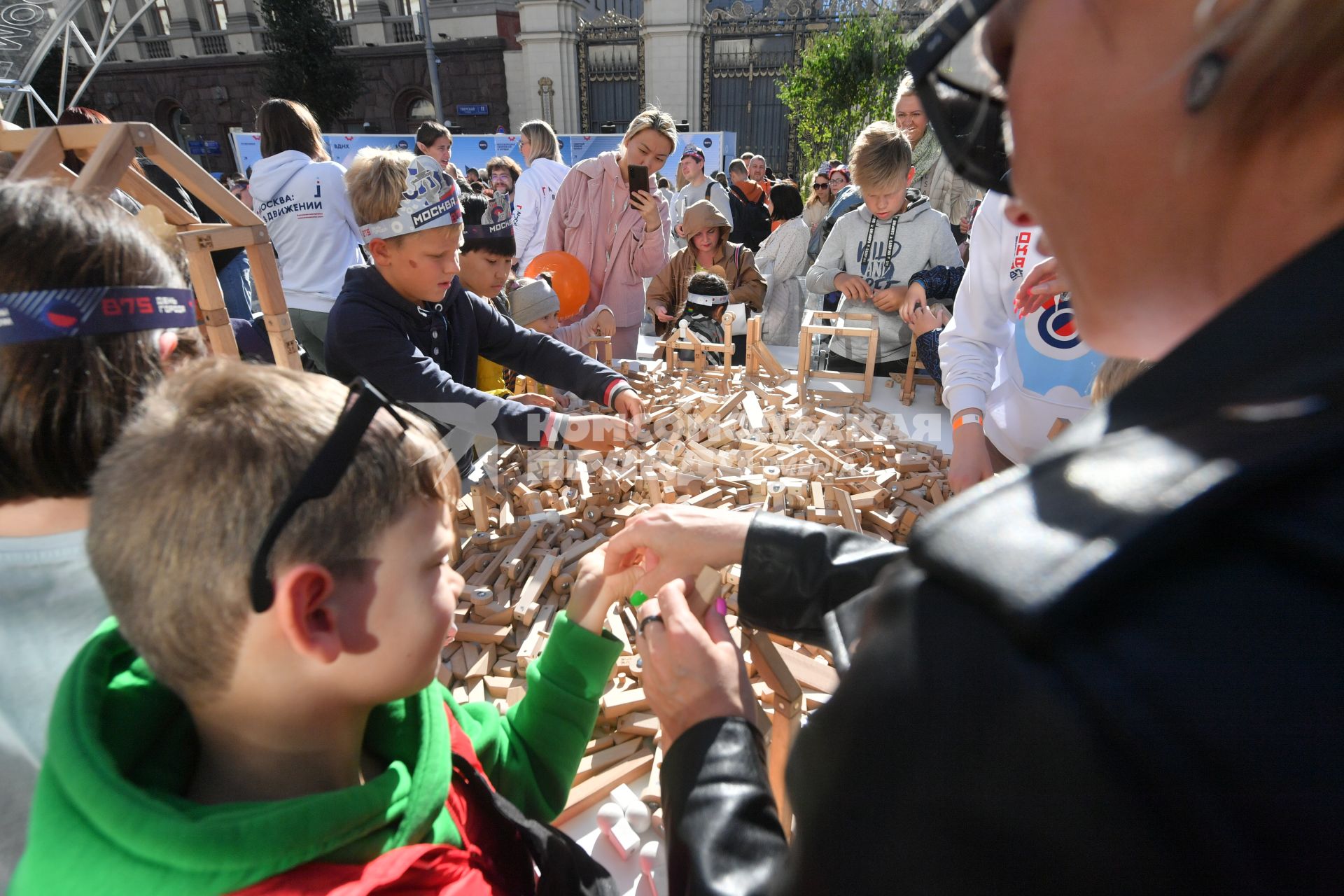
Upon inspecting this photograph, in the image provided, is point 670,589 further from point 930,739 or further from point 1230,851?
point 1230,851

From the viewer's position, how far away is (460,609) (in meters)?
2.37

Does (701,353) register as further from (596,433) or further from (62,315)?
(62,315)

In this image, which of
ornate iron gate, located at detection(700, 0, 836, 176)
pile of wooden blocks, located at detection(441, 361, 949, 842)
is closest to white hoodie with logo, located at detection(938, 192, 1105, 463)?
pile of wooden blocks, located at detection(441, 361, 949, 842)

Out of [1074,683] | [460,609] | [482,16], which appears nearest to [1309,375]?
[1074,683]

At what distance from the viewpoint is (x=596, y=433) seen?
2.63 meters

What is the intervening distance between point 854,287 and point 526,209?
142 inches

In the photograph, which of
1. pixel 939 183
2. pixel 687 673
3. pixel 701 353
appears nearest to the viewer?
pixel 687 673

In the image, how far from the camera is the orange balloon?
15.7 ft

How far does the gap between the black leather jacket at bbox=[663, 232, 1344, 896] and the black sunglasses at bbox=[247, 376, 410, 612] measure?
2.25 ft

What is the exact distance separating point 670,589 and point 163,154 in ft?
6.29

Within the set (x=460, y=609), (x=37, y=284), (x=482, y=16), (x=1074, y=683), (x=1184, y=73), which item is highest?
(x=482, y=16)

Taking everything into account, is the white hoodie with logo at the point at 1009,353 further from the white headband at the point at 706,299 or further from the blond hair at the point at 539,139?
the blond hair at the point at 539,139

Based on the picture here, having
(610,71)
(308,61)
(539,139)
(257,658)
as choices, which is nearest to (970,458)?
(257,658)

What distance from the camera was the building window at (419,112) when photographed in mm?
30422
